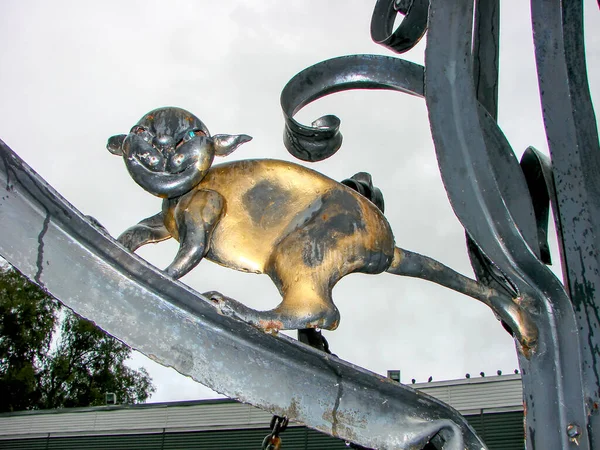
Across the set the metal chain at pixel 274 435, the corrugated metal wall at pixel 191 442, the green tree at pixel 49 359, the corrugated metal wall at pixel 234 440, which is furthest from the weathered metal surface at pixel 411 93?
the green tree at pixel 49 359

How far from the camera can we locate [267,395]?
1.33 metres

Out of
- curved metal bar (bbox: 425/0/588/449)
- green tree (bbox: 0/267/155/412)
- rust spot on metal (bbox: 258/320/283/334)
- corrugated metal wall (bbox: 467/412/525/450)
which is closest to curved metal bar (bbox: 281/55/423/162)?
curved metal bar (bbox: 425/0/588/449)

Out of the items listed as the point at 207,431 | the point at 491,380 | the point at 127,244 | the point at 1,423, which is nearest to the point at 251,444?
the point at 207,431

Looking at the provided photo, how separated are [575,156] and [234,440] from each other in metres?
11.5

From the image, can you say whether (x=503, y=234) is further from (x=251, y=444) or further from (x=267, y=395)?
(x=251, y=444)

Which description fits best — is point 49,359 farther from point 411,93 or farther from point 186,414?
point 411,93

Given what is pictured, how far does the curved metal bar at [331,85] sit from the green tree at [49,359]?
2079cm

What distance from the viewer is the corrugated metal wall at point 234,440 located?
1043cm

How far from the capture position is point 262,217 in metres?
1.56

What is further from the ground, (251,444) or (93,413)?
(93,413)

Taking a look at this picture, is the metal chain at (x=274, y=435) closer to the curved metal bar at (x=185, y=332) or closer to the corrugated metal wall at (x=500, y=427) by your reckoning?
the curved metal bar at (x=185, y=332)

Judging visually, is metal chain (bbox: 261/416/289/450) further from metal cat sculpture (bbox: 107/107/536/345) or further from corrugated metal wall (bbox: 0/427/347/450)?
corrugated metal wall (bbox: 0/427/347/450)

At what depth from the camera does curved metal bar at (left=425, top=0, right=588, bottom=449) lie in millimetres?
1521

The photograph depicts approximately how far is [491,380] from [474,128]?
31.2 ft
